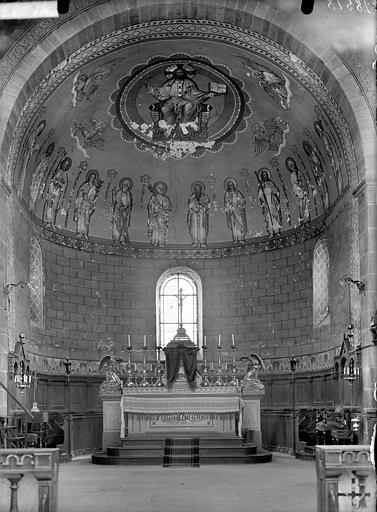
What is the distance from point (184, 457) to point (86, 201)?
10652 mm

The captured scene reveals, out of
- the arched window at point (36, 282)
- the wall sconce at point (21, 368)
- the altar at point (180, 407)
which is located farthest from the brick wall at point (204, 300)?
the altar at point (180, 407)

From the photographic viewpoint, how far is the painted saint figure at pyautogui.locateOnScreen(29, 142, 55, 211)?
85.4ft

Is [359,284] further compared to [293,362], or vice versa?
[293,362]

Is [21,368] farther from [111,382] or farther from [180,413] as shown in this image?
[180,413]

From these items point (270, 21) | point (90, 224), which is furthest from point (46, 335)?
point (270, 21)

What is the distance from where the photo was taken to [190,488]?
16734 mm

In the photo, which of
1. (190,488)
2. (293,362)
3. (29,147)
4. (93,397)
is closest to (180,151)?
(29,147)

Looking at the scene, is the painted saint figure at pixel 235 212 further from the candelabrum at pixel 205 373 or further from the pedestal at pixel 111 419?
the pedestal at pixel 111 419

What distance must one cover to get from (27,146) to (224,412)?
383 inches

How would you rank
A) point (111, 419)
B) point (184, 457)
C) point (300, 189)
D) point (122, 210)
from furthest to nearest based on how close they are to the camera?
point (122, 210) < point (300, 189) < point (111, 419) < point (184, 457)

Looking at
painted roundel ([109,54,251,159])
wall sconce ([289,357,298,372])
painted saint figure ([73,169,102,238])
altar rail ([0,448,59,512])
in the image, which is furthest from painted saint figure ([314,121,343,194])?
altar rail ([0,448,59,512])

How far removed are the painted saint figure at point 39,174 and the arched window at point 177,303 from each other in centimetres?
645

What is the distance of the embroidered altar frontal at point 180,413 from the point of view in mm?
24391

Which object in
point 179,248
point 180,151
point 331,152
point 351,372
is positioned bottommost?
point 351,372
